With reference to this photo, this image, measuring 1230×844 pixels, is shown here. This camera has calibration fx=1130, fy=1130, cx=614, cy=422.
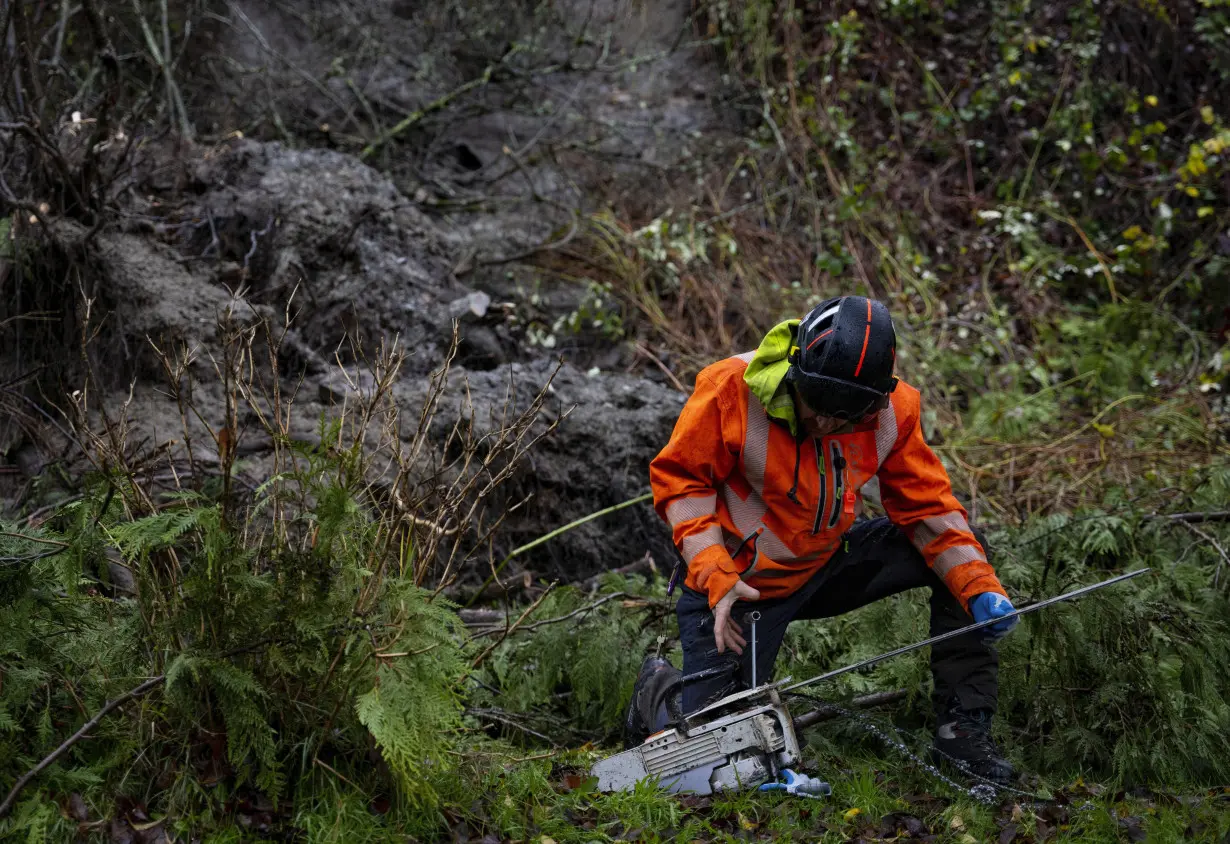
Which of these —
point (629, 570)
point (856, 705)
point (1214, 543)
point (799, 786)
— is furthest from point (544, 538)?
point (1214, 543)

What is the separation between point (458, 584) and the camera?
5.14 metres

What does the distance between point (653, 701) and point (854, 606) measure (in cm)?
73

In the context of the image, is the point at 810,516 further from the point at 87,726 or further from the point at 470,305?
the point at 470,305

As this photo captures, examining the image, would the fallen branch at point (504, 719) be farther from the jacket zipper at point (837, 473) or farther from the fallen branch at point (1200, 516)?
the fallen branch at point (1200, 516)

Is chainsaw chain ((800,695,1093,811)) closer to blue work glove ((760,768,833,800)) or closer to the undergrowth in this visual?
the undergrowth

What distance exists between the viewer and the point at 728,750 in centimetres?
330

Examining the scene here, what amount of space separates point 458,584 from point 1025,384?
14.7 ft

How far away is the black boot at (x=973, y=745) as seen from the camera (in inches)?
138

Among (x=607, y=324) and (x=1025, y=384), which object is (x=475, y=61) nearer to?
(x=607, y=324)

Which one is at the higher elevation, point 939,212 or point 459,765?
point 939,212

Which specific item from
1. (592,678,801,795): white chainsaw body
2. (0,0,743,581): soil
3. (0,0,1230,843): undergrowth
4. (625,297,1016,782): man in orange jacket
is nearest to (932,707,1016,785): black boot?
(625,297,1016,782): man in orange jacket

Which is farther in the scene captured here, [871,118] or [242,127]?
[871,118]

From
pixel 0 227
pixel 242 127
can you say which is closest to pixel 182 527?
pixel 0 227

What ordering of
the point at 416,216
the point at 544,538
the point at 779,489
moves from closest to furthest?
1. the point at 779,489
2. the point at 544,538
3. the point at 416,216
